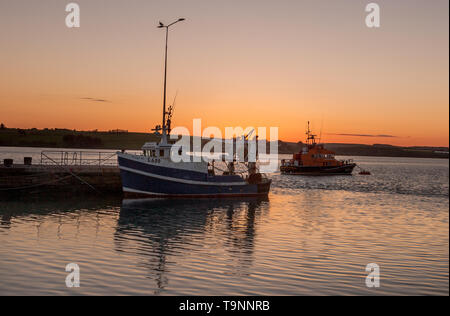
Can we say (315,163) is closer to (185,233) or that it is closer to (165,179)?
(165,179)

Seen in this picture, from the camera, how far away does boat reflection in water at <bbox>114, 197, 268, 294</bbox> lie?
54.4 ft

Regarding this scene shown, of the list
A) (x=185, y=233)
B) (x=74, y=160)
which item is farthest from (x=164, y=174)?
(x=74, y=160)

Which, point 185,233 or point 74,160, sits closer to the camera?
point 185,233

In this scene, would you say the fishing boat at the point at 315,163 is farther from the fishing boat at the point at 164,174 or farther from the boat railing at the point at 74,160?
the fishing boat at the point at 164,174

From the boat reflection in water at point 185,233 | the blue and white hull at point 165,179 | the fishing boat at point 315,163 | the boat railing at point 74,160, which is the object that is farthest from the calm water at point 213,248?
the fishing boat at point 315,163

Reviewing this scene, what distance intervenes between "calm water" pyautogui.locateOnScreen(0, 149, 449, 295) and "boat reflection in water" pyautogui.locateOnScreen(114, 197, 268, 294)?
6 centimetres

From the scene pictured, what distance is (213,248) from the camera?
64.5ft

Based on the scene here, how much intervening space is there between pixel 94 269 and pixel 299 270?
7417 mm

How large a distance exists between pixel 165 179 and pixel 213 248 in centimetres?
1815

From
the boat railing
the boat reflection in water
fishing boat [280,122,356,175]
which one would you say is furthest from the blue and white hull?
fishing boat [280,122,356,175]

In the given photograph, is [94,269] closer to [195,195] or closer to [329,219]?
[329,219]

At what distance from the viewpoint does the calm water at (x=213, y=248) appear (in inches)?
548

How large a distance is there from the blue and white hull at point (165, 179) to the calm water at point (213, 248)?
6.00 feet
